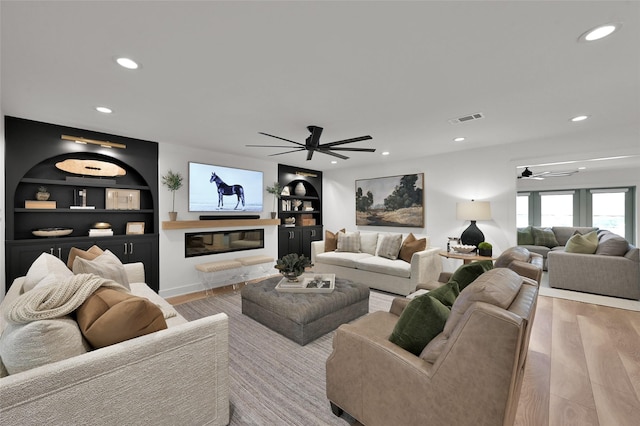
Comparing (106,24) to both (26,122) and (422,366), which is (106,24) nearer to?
(422,366)

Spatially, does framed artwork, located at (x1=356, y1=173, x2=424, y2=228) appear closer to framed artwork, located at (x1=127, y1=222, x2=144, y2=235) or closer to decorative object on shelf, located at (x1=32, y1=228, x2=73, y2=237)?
framed artwork, located at (x1=127, y1=222, x2=144, y2=235)

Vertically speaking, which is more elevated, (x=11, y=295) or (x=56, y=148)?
(x=56, y=148)

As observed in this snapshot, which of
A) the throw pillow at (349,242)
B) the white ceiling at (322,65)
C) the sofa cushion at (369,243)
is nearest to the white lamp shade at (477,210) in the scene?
the white ceiling at (322,65)

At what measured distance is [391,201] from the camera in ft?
18.6

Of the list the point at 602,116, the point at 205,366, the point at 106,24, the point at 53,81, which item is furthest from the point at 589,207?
the point at 53,81

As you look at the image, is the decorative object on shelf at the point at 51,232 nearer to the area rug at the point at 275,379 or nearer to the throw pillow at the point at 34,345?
the area rug at the point at 275,379

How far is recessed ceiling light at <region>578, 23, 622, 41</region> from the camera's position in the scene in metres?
1.58

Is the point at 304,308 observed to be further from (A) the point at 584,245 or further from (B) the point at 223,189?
(A) the point at 584,245

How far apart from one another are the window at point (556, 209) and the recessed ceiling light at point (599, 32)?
6.76m

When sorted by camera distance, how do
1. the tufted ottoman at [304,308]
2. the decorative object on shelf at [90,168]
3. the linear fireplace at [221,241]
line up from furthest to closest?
1. the linear fireplace at [221,241]
2. the decorative object on shelf at [90,168]
3. the tufted ottoman at [304,308]

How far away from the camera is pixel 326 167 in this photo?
653 centimetres

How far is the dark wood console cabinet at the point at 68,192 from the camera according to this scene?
309 cm

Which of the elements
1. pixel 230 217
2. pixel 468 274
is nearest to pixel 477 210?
pixel 468 274

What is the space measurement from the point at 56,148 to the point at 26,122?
36 centimetres
